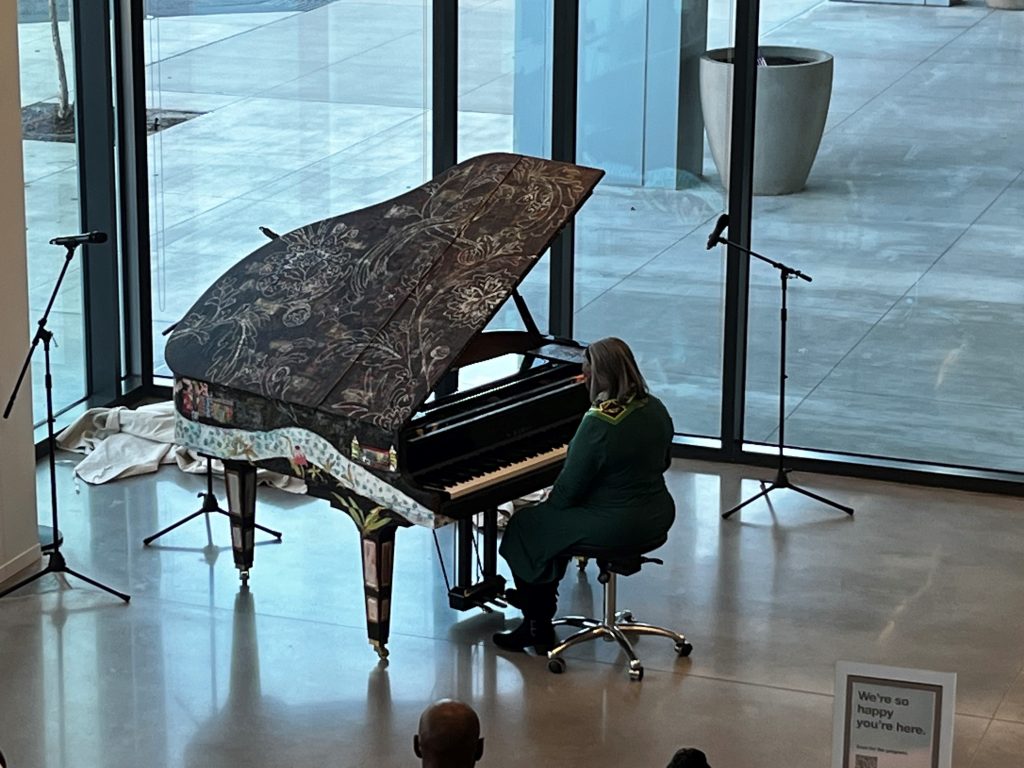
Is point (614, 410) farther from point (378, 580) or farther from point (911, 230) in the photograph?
point (911, 230)

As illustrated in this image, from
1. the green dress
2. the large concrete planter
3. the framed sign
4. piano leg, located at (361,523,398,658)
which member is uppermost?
the large concrete planter

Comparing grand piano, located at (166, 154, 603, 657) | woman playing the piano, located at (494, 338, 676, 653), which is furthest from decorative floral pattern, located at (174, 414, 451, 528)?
woman playing the piano, located at (494, 338, 676, 653)

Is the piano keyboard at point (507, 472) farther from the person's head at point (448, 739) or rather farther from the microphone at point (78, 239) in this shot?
the person's head at point (448, 739)

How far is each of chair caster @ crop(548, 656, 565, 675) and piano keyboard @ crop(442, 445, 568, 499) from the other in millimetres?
692

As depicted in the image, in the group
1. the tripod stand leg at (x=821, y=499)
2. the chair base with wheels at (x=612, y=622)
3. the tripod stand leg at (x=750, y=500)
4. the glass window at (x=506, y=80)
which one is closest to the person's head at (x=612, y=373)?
the chair base with wheels at (x=612, y=622)

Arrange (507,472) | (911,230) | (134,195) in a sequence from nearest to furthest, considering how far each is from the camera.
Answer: (507,472), (911,230), (134,195)

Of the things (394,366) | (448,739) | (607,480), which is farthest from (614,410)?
(448,739)

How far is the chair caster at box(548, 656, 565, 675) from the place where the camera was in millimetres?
6305

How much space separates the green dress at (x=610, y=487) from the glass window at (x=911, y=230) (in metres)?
2.44

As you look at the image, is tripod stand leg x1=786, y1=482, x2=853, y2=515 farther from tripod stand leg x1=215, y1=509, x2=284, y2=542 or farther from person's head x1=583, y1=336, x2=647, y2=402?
tripod stand leg x1=215, y1=509, x2=284, y2=542

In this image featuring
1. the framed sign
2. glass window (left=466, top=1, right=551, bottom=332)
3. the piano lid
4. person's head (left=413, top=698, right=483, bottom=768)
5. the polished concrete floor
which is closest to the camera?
person's head (left=413, top=698, right=483, bottom=768)

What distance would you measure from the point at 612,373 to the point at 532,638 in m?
1.14

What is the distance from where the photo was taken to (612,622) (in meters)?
6.43

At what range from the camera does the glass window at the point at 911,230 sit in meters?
8.06
